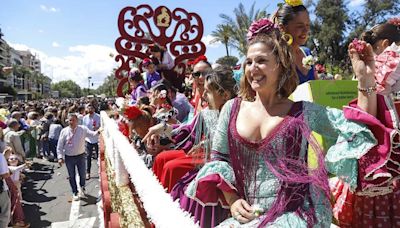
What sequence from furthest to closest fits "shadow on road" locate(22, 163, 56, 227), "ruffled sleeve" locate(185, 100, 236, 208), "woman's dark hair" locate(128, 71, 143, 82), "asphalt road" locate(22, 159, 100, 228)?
"shadow on road" locate(22, 163, 56, 227), "asphalt road" locate(22, 159, 100, 228), "woman's dark hair" locate(128, 71, 143, 82), "ruffled sleeve" locate(185, 100, 236, 208)

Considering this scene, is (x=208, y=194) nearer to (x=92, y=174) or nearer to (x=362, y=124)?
(x=362, y=124)

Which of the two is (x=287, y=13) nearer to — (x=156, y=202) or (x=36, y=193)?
(x=156, y=202)

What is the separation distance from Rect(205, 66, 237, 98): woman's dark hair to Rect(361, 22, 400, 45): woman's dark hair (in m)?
0.91

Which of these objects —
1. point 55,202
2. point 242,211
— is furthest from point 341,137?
point 55,202

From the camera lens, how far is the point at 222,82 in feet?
8.91

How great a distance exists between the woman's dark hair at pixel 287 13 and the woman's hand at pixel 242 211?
1.50m

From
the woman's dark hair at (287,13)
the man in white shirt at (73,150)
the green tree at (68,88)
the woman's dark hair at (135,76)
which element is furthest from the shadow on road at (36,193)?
the green tree at (68,88)

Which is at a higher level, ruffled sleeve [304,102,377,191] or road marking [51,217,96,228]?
ruffled sleeve [304,102,377,191]

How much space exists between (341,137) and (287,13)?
4.23ft

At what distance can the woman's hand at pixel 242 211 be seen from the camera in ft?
5.46

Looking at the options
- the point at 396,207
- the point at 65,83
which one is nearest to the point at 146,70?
the point at 396,207

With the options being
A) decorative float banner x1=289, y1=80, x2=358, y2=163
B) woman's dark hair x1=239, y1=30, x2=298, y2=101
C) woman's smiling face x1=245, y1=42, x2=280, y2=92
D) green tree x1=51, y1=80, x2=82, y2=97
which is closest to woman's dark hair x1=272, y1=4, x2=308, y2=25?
decorative float banner x1=289, y1=80, x2=358, y2=163

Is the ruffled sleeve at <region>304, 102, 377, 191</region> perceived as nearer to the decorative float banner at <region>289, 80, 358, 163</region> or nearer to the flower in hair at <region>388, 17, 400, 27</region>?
the decorative float banner at <region>289, 80, 358, 163</region>

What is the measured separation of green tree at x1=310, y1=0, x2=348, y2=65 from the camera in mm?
36188
